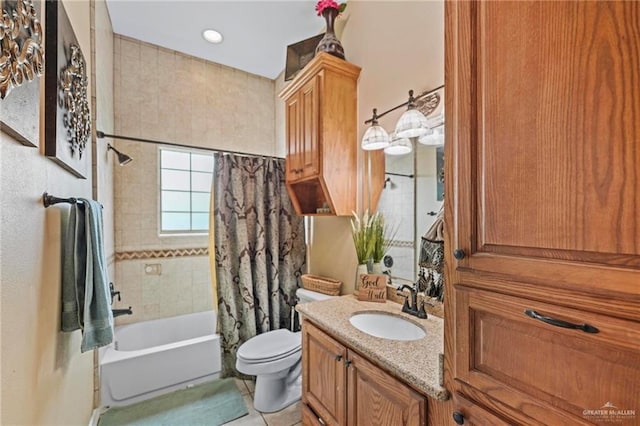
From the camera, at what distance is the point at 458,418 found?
30.4 inches

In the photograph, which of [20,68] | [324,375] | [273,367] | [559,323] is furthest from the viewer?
[273,367]

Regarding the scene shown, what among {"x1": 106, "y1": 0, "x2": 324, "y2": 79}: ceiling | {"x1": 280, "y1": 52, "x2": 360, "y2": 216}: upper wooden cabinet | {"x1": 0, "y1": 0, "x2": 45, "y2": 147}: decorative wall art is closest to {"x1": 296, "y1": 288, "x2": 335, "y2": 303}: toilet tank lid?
{"x1": 280, "y1": 52, "x2": 360, "y2": 216}: upper wooden cabinet

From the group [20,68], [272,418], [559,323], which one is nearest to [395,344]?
[559,323]

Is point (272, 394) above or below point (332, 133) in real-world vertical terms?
below

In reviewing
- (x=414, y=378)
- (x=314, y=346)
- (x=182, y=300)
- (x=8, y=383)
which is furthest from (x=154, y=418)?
(x=414, y=378)

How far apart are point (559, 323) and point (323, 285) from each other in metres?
1.64

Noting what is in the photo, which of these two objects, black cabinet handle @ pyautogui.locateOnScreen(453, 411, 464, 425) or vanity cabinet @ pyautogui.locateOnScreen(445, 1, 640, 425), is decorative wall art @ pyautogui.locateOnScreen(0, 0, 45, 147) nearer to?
vanity cabinet @ pyautogui.locateOnScreen(445, 1, 640, 425)

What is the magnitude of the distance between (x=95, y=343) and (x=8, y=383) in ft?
1.56

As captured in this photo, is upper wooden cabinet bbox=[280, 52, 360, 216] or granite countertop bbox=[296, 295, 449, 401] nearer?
granite countertop bbox=[296, 295, 449, 401]

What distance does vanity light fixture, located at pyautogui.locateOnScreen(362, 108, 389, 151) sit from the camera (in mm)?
1693

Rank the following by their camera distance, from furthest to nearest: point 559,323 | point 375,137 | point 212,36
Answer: point 212,36, point 375,137, point 559,323

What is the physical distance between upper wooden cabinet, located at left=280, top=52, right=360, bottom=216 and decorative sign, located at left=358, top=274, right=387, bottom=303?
51 centimetres

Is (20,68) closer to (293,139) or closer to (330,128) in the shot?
(330,128)

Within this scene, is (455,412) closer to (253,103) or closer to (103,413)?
(103,413)
